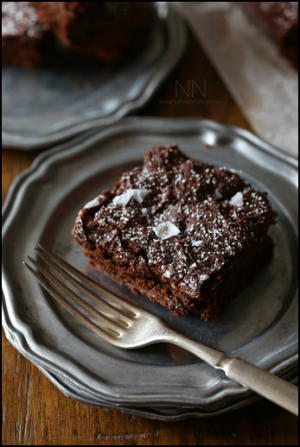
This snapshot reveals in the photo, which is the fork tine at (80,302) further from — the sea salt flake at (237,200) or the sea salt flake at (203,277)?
the sea salt flake at (237,200)

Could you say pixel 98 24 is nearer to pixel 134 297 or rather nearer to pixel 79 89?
pixel 79 89

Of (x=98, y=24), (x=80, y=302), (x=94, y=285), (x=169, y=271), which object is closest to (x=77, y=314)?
(x=80, y=302)

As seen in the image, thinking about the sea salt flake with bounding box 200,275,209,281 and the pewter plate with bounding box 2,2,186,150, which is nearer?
the sea salt flake with bounding box 200,275,209,281

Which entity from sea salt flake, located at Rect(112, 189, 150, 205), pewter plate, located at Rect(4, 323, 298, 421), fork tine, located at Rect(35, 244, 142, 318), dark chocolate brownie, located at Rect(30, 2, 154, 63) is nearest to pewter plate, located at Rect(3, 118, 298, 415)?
pewter plate, located at Rect(4, 323, 298, 421)

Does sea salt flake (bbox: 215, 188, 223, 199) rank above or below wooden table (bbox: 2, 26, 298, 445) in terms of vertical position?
above

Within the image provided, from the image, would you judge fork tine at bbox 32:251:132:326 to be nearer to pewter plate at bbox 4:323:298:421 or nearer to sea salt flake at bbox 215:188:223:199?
pewter plate at bbox 4:323:298:421

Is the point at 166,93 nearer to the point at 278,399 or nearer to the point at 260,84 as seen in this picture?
the point at 260,84

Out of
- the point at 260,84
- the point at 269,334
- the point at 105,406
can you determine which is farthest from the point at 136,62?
the point at 105,406
